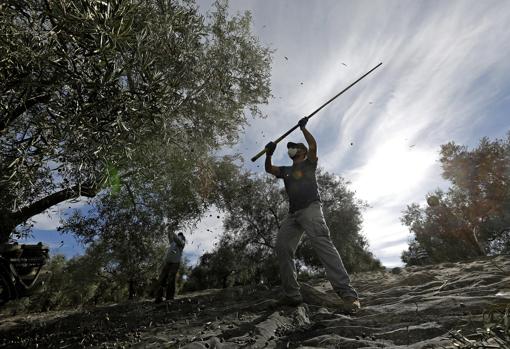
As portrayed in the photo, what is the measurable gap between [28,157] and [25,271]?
552 centimetres

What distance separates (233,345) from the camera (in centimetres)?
325

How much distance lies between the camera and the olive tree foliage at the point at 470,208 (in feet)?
92.5

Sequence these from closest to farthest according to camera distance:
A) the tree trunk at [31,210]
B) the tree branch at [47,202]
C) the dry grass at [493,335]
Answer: the dry grass at [493,335] → the tree trunk at [31,210] → the tree branch at [47,202]

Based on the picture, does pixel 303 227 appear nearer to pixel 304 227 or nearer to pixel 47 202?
pixel 304 227

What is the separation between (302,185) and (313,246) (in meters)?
1.12

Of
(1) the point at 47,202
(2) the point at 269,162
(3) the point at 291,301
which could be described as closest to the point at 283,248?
(3) the point at 291,301

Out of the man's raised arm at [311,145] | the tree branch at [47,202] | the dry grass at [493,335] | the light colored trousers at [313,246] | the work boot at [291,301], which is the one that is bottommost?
the dry grass at [493,335]

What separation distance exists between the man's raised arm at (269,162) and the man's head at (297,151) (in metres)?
0.46

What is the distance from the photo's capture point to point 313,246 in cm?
527

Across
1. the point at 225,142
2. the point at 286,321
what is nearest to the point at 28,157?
the point at 286,321

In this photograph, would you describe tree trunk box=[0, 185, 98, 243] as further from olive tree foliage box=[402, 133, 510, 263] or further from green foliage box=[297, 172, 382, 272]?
olive tree foliage box=[402, 133, 510, 263]

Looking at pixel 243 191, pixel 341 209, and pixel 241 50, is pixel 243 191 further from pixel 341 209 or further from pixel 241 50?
pixel 241 50

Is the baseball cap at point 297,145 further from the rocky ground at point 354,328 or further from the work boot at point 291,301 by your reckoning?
the rocky ground at point 354,328

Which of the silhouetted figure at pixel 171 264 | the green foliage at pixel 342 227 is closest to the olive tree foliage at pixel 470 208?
the green foliage at pixel 342 227
